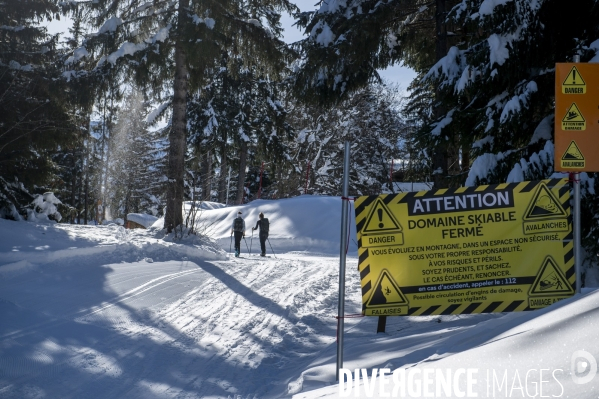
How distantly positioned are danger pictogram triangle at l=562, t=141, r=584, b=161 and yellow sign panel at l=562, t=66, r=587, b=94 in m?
0.52

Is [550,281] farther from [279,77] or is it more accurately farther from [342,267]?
[279,77]

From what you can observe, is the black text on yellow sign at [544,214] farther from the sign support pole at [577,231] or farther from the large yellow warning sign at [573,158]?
the large yellow warning sign at [573,158]

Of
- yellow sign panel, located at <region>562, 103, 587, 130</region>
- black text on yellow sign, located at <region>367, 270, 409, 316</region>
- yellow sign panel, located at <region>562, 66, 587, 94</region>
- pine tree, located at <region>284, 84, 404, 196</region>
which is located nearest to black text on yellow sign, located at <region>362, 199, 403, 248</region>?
black text on yellow sign, located at <region>367, 270, 409, 316</region>

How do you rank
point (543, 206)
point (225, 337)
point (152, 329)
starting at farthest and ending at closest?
point (152, 329)
point (225, 337)
point (543, 206)

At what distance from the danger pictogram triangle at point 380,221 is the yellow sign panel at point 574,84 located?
7.04 ft

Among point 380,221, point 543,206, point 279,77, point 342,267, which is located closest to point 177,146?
point 279,77

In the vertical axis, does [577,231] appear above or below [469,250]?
above

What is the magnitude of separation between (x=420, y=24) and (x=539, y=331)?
12.3 meters

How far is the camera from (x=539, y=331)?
372cm

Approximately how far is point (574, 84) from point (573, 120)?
14.3 inches

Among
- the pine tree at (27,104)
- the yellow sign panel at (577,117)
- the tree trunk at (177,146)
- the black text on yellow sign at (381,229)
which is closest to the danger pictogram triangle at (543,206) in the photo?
the yellow sign panel at (577,117)

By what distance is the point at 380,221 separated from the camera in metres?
6.03

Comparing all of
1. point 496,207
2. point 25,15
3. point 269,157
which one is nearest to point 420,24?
point 496,207

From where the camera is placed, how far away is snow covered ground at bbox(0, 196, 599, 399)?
11.7 ft
